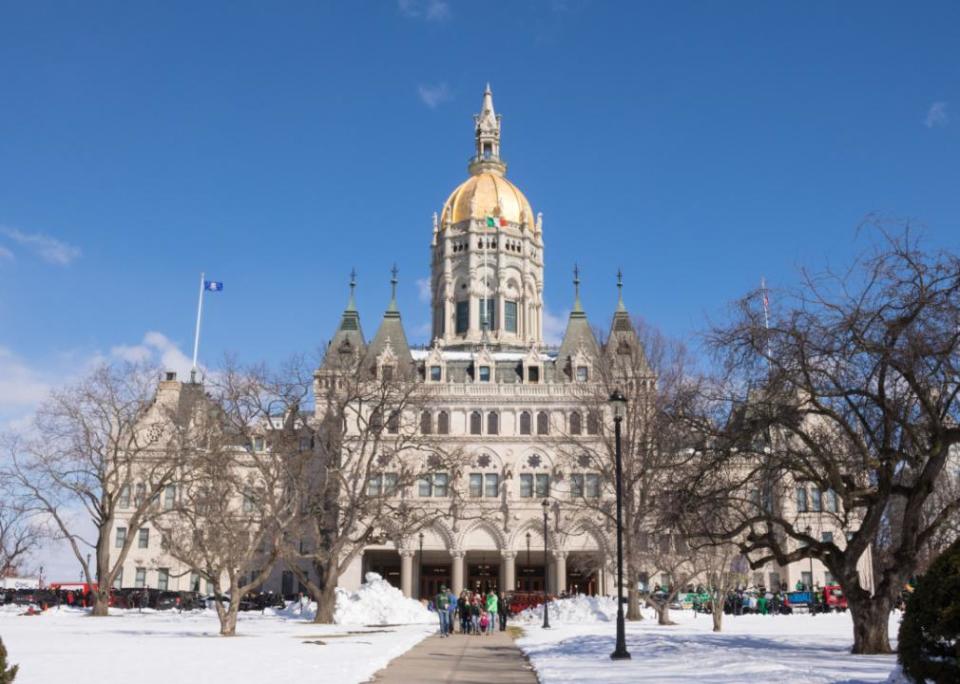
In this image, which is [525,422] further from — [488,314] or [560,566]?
[488,314]

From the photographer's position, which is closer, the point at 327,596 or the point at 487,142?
the point at 327,596

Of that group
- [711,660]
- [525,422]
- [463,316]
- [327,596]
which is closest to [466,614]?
[327,596]

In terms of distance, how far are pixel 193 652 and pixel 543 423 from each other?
53.6 metres

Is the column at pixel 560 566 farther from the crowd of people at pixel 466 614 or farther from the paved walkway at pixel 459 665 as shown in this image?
the paved walkway at pixel 459 665

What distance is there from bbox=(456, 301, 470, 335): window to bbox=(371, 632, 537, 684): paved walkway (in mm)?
61260

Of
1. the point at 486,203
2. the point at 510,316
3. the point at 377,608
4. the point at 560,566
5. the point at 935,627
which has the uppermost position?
the point at 486,203

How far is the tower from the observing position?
88875 mm

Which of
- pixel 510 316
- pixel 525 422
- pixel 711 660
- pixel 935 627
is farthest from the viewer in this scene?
pixel 510 316

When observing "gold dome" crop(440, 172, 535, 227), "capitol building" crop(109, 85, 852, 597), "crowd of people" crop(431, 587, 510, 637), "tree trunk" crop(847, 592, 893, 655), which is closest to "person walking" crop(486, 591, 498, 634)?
"crowd of people" crop(431, 587, 510, 637)

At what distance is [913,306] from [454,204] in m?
78.3

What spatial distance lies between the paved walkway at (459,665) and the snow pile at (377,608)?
15.0 meters

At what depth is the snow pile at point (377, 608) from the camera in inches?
1721

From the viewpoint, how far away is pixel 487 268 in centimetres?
9075

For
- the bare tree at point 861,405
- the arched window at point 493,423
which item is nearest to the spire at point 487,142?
the arched window at point 493,423
